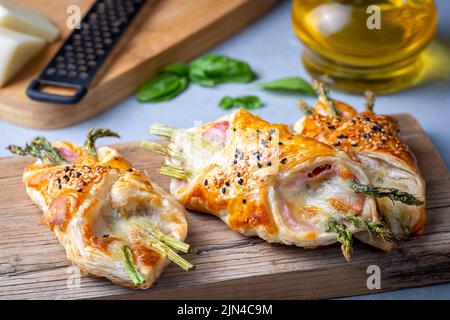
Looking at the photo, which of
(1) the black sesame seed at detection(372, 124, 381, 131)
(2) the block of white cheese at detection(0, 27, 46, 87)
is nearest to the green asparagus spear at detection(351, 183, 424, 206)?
(1) the black sesame seed at detection(372, 124, 381, 131)

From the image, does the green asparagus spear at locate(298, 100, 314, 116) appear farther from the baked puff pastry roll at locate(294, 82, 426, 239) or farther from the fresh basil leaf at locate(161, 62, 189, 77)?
the fresh basil leaf at locate(161, 62, 189, 77)

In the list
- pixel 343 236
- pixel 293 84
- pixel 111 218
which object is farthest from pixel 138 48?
pixel 343 236

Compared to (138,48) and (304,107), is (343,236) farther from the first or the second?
(138,48)

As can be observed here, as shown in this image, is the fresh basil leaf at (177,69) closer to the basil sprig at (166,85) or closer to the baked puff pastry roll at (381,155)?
the basil sprig at (166,85)

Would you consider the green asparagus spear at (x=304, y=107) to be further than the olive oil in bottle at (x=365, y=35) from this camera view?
No

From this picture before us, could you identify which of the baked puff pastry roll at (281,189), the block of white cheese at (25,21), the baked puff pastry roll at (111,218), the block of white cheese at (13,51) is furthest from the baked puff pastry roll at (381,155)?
the block of white cheese at (25,21)
